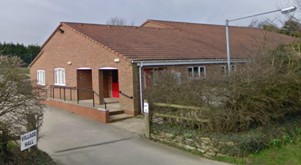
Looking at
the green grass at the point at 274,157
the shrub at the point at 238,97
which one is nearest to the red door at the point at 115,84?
the shrub at the point at 238,97

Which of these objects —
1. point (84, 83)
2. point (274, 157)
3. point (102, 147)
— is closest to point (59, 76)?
point (84, 83)

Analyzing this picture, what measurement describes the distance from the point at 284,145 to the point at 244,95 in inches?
74.5

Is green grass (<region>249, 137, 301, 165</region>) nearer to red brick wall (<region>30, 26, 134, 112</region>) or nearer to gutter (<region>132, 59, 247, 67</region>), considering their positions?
gutter (<region>132, 59, 247, 67</region>)

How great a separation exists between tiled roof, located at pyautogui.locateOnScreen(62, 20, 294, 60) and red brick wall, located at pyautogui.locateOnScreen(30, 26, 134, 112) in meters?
0.49

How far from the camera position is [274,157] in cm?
842

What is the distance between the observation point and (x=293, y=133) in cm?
992

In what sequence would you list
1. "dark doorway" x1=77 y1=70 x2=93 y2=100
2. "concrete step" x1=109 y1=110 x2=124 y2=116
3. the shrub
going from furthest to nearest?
"dark doorway" x1=77 y1=70 x2=93 y2=100 → "concrete step" x1=109 y1=110 x2=124 y2=116 → the shrub

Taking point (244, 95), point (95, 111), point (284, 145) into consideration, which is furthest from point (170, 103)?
point (95, 111)

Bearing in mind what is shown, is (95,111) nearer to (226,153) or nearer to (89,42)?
(89,42)

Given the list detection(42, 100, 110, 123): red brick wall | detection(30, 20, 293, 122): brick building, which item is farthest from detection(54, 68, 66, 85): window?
detection(42, 100, 110, 123): red brick wall

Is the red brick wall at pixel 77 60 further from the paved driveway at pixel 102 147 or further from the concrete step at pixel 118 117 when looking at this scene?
the paved driveway at pixel 102 147

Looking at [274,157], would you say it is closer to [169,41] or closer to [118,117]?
[118,117]

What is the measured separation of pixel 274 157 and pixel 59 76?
1693 cm

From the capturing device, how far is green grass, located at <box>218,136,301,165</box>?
8.18 meters
